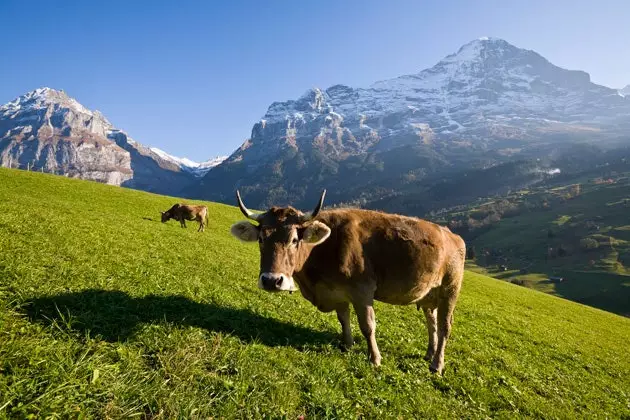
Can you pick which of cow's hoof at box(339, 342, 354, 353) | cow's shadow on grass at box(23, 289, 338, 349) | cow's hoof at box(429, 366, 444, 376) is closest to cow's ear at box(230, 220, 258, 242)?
cow's shadow on grass at box(23, 289, 338, 349)

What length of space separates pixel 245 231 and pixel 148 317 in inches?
121

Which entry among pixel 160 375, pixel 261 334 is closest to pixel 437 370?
pixel 261 334

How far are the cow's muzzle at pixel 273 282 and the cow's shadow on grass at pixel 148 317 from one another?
6.09 ft

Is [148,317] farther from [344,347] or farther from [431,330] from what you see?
[431,330]

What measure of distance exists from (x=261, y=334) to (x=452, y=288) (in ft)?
20.3

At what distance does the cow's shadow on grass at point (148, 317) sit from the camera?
7488mm

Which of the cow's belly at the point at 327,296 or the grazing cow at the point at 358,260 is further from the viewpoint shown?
the cow's belly at the point at 327,296

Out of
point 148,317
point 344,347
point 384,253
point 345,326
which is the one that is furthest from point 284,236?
point 344,347

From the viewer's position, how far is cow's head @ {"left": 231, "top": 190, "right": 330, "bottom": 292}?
8.79 meters

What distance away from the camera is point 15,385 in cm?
511

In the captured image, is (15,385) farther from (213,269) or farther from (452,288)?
(213,269)

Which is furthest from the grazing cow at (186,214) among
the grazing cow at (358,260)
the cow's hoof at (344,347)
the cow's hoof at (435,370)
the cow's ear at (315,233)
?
the cow's hoof at (435,370)

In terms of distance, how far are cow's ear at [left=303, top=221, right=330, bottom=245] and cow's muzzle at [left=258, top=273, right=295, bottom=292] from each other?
4.31 ft

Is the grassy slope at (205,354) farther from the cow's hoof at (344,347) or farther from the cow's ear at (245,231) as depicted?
the cow's ear at (245,231)
